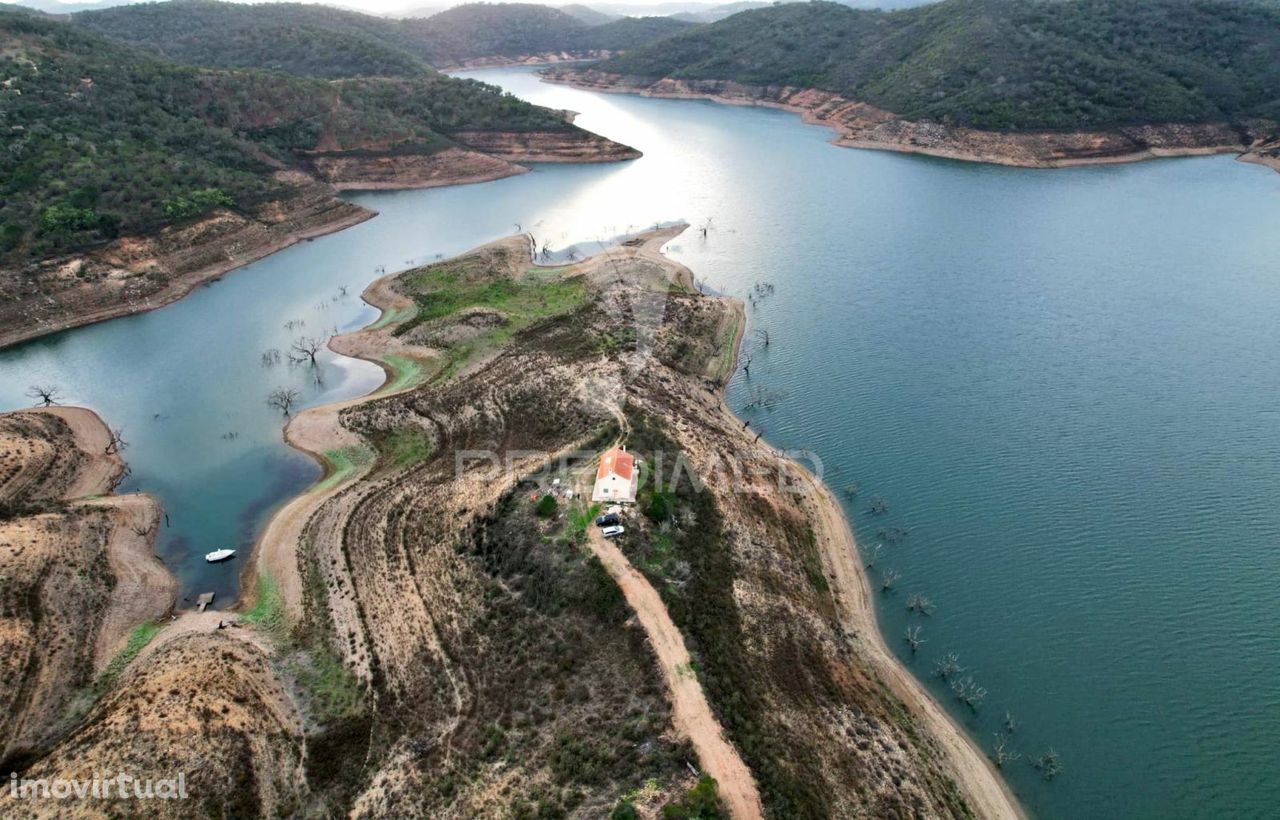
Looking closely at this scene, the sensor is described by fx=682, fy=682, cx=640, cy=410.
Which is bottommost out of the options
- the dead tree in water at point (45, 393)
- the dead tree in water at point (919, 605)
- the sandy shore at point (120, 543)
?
the dead tree in water at point (45, 393)

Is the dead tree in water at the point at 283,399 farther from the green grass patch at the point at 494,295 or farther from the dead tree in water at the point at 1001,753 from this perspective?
the dead tree in water at the point at 1001,753

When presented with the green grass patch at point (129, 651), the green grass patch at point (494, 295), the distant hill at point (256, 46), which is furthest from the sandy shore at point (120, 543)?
the distant hill at point (256, 46)

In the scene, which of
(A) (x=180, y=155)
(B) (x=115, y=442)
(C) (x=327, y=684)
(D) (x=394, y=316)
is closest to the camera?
(C) (x=327, y=684)

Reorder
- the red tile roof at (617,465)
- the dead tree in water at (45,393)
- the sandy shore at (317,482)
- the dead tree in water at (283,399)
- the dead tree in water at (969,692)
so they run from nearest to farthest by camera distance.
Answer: the dead tree in water at (969,692), the red tile roof at (617,465), the sandy shore at (317,482), the dead tree in water at (283,399), the dead tree in water at (45,393)

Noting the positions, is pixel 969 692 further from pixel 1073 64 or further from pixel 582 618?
pixel 1073 64

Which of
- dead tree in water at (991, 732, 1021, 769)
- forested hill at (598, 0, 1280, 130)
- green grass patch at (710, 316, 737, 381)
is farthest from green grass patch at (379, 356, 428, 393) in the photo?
forested hill at (598, 0, 1280, 130)

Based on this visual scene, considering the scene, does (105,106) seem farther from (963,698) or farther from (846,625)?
(963,698)

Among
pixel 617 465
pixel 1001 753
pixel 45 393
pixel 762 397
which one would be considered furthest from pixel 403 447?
pixel 1001 753
